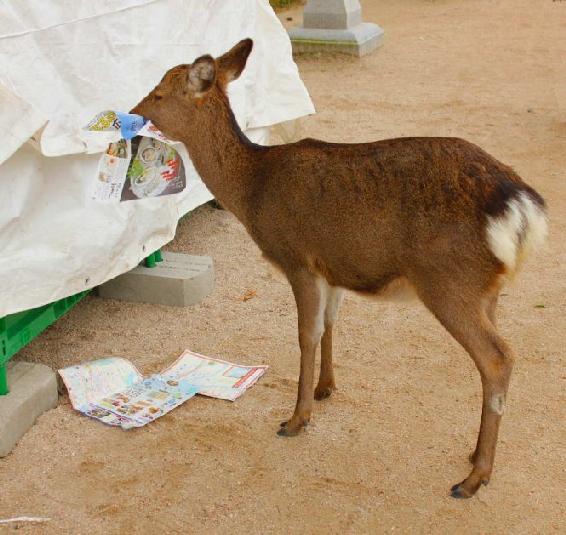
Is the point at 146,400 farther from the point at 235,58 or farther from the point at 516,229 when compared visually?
the point at 516,229

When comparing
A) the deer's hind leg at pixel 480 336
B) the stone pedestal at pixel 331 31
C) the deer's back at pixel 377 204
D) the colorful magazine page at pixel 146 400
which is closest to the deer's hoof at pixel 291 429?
the colorful magazine page at pixel 146 400

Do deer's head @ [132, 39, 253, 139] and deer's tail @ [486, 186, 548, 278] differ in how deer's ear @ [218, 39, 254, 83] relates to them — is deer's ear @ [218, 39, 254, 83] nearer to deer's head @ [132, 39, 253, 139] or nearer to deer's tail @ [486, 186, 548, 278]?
deer's head @ [132, 39, 253, 139]

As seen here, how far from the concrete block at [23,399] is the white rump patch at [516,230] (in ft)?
7.19

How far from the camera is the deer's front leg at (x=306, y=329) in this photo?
13.3 ft

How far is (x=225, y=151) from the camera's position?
4.21 meters

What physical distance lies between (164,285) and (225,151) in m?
1.46

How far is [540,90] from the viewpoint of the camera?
10.1m

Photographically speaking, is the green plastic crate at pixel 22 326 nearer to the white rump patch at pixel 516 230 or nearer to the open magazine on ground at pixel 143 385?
the open magazine on ground at pixel 143 385

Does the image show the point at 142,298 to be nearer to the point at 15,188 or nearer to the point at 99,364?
the point at 99,364

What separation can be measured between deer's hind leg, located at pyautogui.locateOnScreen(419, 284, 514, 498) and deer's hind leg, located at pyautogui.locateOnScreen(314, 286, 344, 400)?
81cm

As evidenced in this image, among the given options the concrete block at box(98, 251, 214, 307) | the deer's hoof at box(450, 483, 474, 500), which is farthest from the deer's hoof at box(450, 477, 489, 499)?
the concrete block at box(98, 251, 214, 307)

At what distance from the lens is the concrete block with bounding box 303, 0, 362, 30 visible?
11250 millimetres

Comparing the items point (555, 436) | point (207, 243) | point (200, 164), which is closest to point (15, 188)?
point (200, 164)

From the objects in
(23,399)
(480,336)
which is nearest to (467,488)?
(480,336)
